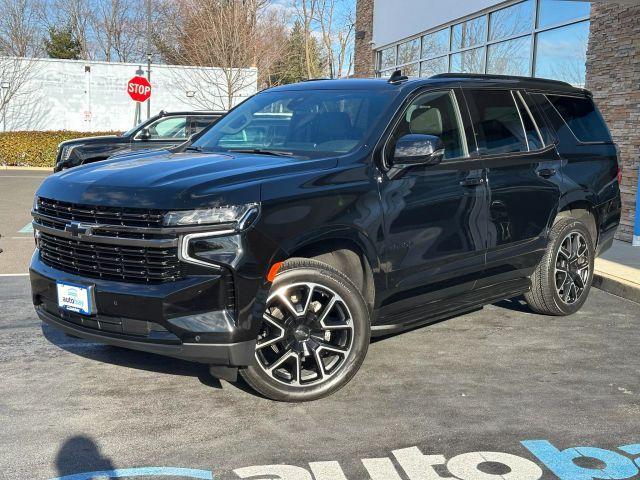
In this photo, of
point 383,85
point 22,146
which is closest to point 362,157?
point 383,85

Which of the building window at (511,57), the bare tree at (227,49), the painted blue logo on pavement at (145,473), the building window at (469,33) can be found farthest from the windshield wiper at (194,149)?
the bare tree at (227,49)

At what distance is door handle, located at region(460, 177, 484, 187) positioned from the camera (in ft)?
16.5

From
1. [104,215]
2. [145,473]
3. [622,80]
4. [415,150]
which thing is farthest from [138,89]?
[145,473]

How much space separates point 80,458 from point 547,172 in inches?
159

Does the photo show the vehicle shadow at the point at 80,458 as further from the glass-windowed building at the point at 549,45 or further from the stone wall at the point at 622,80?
the stone wall at the point at 622,80

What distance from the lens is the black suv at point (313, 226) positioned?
150 inches

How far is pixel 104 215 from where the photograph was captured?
12.9 feet

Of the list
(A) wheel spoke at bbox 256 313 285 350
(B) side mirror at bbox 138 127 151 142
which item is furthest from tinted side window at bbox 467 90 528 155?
(B) side mirror at bbox 138 127 151 142

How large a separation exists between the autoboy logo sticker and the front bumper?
2.13ft

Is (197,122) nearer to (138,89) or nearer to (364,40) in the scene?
(364,40)

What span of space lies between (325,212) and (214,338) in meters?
0.96

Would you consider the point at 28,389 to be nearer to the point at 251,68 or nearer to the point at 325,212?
the point at 325,212

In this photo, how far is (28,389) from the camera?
4465 mm

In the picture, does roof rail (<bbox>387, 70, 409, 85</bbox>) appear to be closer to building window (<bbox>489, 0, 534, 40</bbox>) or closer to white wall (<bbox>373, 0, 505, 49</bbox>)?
building window (<bbox>489, 0, 534, 40</bbox>)
